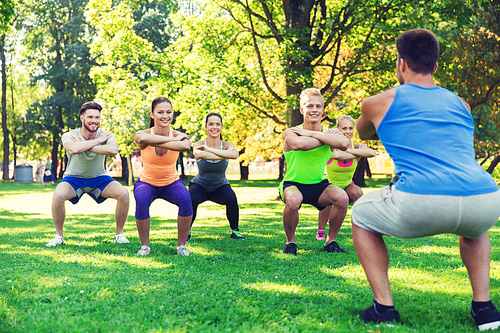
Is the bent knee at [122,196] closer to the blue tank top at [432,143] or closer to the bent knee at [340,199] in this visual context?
the bent knee at [340,199]

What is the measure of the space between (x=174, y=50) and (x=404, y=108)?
19.5m

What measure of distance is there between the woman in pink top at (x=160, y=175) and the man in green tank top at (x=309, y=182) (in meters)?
1.41

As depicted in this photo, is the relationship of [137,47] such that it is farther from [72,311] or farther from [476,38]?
[72,311]

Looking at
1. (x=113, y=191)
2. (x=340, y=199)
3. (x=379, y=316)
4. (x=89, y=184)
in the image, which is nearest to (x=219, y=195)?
(x=113, y=191)

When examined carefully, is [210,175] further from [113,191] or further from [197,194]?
[113,191]

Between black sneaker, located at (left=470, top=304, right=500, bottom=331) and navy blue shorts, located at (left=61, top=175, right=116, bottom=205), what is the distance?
18.6 ft

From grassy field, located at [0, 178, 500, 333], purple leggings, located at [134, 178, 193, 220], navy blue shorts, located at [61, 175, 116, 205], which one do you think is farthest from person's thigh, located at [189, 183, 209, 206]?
navy blue shorts, located at [61, 175, 116, 205]

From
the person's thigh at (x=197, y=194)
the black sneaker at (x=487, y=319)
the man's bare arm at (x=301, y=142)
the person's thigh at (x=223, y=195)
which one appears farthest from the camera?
the person's thigh at (x=223, y=195)

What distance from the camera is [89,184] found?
7082mm

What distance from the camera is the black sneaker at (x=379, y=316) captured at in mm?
3287

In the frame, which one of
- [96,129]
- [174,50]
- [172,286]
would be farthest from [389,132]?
[174,50]

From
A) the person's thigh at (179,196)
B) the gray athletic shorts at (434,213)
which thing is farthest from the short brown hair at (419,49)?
the person's thigh at (179,196)

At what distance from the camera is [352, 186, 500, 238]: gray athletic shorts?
295 cm

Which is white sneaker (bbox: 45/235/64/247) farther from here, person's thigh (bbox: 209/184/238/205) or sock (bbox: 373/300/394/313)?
sock (bbox: 373/300/394/313)
